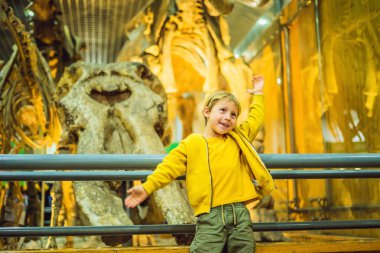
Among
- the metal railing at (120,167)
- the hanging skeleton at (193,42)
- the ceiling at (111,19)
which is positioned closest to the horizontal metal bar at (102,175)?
the metal railing at (120,167)

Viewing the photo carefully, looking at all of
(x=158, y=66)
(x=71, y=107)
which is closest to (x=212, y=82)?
(x=158, y=66)

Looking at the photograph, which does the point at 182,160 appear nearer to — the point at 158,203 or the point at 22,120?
the point at 158,203

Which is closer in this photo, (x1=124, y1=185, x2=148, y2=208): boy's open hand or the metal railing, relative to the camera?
(x1=124, y1=185, x2=148, y2=208): boy's open hand

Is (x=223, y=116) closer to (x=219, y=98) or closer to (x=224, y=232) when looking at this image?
(x=219, y=98)

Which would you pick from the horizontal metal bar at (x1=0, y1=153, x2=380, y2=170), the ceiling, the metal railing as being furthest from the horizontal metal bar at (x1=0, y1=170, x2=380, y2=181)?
the ceiling

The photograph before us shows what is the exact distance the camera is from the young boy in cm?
193

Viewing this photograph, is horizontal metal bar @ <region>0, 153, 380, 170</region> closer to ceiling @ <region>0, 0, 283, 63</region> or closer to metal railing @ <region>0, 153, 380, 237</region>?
metal railing @ <region>0, 153, 380, 237</region>

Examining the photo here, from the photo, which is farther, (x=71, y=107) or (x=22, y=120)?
(x=22, y=120)

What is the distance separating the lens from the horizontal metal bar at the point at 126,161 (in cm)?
203

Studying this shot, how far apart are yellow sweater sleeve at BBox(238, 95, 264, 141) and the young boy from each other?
0.10 metres

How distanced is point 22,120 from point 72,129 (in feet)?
10.2

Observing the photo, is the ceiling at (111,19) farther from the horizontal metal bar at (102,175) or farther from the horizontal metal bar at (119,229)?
the horizontal metal bar at (119,229)

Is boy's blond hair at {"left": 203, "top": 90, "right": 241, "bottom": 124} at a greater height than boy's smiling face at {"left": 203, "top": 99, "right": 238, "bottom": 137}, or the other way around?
boy's blond hair at {"left": 203, "top": 90, "right": 241, "bottom": 124}

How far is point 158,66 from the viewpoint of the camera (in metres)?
5.27
